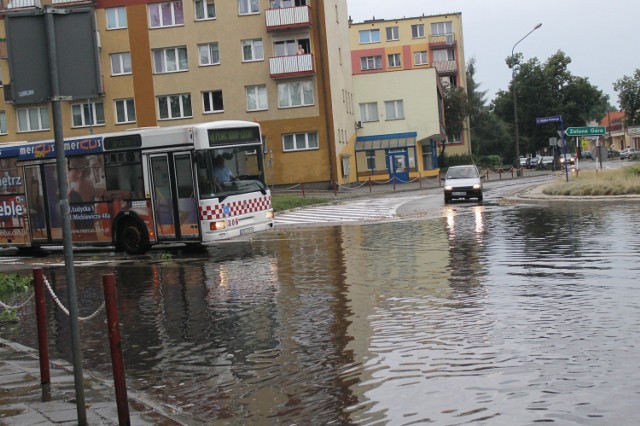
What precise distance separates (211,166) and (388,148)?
45.3 meters

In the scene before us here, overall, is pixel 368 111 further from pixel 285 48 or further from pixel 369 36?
pixel 369 36

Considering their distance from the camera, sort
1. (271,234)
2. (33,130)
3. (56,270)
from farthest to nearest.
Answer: (33,130) < (271,234) < (56,270)

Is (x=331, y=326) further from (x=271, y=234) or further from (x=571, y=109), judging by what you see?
(x=571, y=109)

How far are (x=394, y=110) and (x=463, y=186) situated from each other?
32090 millimetres

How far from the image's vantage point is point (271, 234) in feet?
86.6

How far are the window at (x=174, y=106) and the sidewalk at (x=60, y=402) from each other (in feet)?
156

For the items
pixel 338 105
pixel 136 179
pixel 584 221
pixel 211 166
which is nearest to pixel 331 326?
pixel 211 166

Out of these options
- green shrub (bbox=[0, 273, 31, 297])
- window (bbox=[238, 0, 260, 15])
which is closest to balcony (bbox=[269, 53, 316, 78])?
window (bbox=[238, 0, 260, 15])

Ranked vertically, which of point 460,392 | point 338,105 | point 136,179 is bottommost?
point 460,392

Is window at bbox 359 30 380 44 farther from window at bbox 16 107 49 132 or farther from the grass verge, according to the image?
the grass verge

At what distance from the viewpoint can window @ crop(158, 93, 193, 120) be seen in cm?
5503

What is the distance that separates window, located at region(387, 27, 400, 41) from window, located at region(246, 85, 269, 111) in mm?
39817

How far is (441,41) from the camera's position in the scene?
89625 mm

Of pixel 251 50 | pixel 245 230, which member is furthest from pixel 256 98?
pixel 245 230
